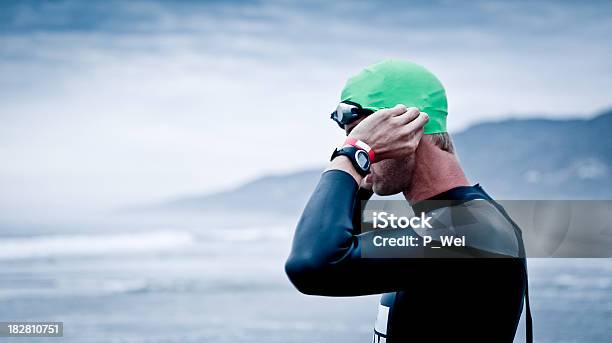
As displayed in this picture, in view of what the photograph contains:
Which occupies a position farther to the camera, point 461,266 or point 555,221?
point 555,221

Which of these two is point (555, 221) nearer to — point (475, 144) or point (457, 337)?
point (457, 337)

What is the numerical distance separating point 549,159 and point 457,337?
2026 inches

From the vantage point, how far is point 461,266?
234 centimetres

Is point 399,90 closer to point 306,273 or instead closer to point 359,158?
point 359,158

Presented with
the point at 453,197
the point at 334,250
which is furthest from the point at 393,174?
the point at 334,250

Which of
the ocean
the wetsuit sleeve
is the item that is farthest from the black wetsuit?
the ocean

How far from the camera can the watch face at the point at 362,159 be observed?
94.0 inches

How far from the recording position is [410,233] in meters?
2.33

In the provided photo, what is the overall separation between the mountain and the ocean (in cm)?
2530

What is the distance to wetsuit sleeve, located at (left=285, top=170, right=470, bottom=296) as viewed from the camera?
2213 mm

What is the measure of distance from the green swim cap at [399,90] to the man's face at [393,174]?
87 millimetres

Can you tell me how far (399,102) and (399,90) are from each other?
4 cm

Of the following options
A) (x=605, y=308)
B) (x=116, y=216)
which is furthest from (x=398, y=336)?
(x=116, y=216)

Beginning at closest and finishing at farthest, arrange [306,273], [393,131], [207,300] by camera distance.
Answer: [306,273], [393,131], [207,300]
